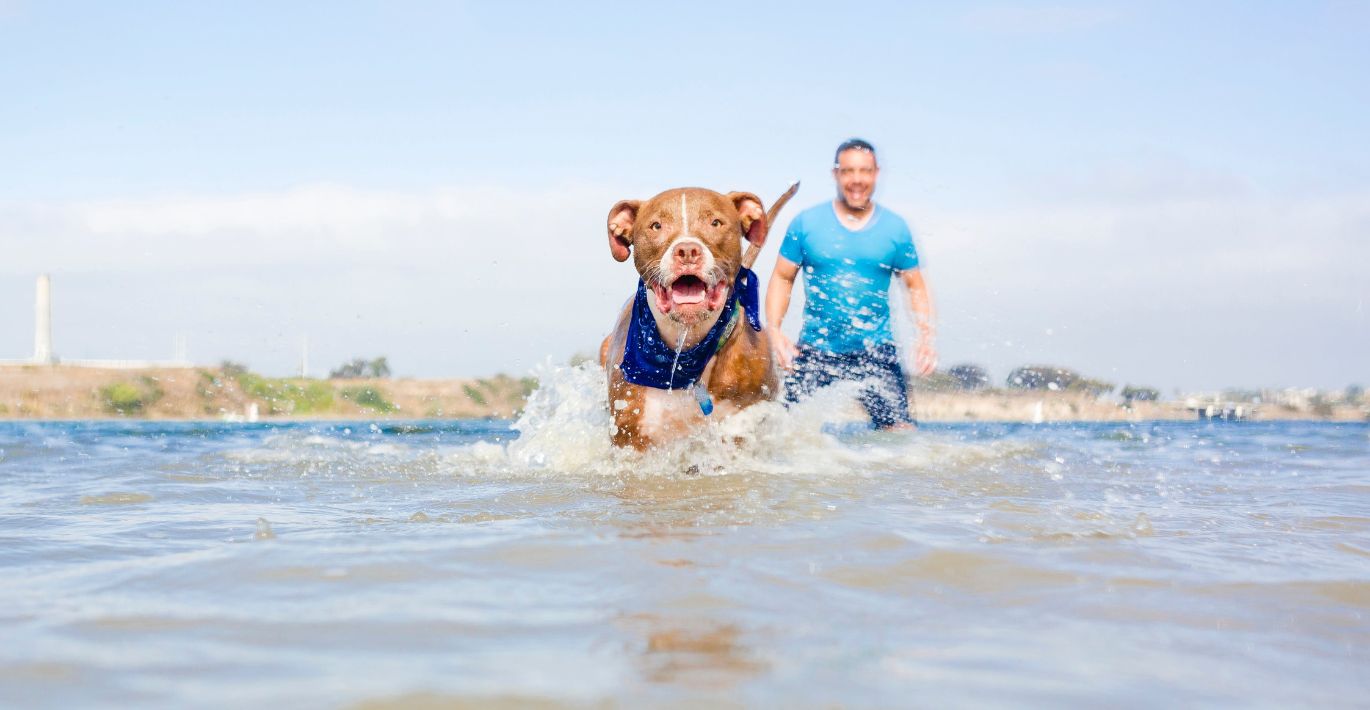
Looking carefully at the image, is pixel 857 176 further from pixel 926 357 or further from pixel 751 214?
pixel 751 214

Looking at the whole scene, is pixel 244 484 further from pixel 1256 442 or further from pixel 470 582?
pixel 1256 442

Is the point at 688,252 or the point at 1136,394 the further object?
the point at 1136,394

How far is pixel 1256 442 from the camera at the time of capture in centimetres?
1025

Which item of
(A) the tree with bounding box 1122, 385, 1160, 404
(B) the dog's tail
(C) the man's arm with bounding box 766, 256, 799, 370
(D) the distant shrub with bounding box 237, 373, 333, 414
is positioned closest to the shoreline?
(D) the distant shrub with bounding box 237, 373, 333, 414

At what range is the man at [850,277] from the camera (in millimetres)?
7594

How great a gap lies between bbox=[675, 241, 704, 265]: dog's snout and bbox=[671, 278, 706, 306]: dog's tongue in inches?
6.6

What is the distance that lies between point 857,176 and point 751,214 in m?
2.65

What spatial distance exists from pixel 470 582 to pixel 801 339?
18.5 ft

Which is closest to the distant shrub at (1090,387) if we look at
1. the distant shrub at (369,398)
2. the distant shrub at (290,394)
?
the distant shrub at (369,398)

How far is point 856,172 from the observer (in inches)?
299

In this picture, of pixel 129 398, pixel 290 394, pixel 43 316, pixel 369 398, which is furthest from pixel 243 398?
pixel 43 316

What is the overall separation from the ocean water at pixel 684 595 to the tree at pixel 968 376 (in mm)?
3009

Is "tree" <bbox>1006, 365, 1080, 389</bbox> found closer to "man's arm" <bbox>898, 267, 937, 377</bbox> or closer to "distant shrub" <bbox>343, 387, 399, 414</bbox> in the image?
"man's arm" <bbox>898, 267, 937, 377</bbox>

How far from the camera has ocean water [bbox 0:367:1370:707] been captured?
65.1 inches
